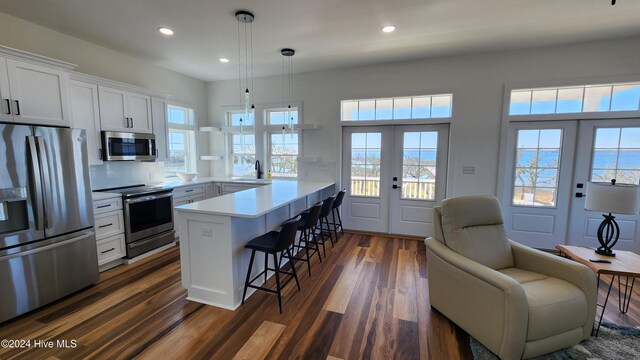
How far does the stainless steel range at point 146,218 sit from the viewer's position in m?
3.45

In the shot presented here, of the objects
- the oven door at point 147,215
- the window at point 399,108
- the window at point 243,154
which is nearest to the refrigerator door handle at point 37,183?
the oven door at point 147,215

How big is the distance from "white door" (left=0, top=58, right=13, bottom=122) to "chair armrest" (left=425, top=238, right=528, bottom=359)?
388 centimetres

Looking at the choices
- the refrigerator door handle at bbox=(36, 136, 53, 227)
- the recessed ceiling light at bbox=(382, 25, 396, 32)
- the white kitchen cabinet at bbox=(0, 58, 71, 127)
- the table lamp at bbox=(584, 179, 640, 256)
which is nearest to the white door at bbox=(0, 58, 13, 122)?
the white kitchen cabinet at bbox=(0, 58, 71, 127)

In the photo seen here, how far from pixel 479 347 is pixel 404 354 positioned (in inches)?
21.9

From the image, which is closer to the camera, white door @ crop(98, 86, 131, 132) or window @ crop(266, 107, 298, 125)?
white door @ crop(98, 86, 131, 132)

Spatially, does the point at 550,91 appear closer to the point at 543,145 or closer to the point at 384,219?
the point at 543,145

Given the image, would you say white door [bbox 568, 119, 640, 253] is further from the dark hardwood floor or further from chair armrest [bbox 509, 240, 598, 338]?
chair armrest [bbox 509, 240, 598, 338]

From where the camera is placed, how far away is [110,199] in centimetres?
328

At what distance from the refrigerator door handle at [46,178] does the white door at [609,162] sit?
6.23 m

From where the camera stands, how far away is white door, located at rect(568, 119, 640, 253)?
3543 millimetres

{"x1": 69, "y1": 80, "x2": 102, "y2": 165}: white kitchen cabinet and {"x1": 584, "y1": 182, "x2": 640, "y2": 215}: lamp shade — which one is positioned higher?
{"x1": 69, "y1": 80, "x2": 102, "y2": 165}: white kitchen cabinet

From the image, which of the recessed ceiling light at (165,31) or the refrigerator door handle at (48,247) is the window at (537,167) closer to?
the recessed ceiling light at (165,31)

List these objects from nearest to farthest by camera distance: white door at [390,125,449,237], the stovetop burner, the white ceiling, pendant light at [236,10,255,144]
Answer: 1. the white ceiling
2. pendant light at [236,10,255,144]
3. the stovetop burner
4. white door at [390,125,449,237]


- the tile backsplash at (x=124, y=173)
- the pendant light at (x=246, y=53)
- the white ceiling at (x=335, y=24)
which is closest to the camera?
the white ceiling at (x=335, y=24)
